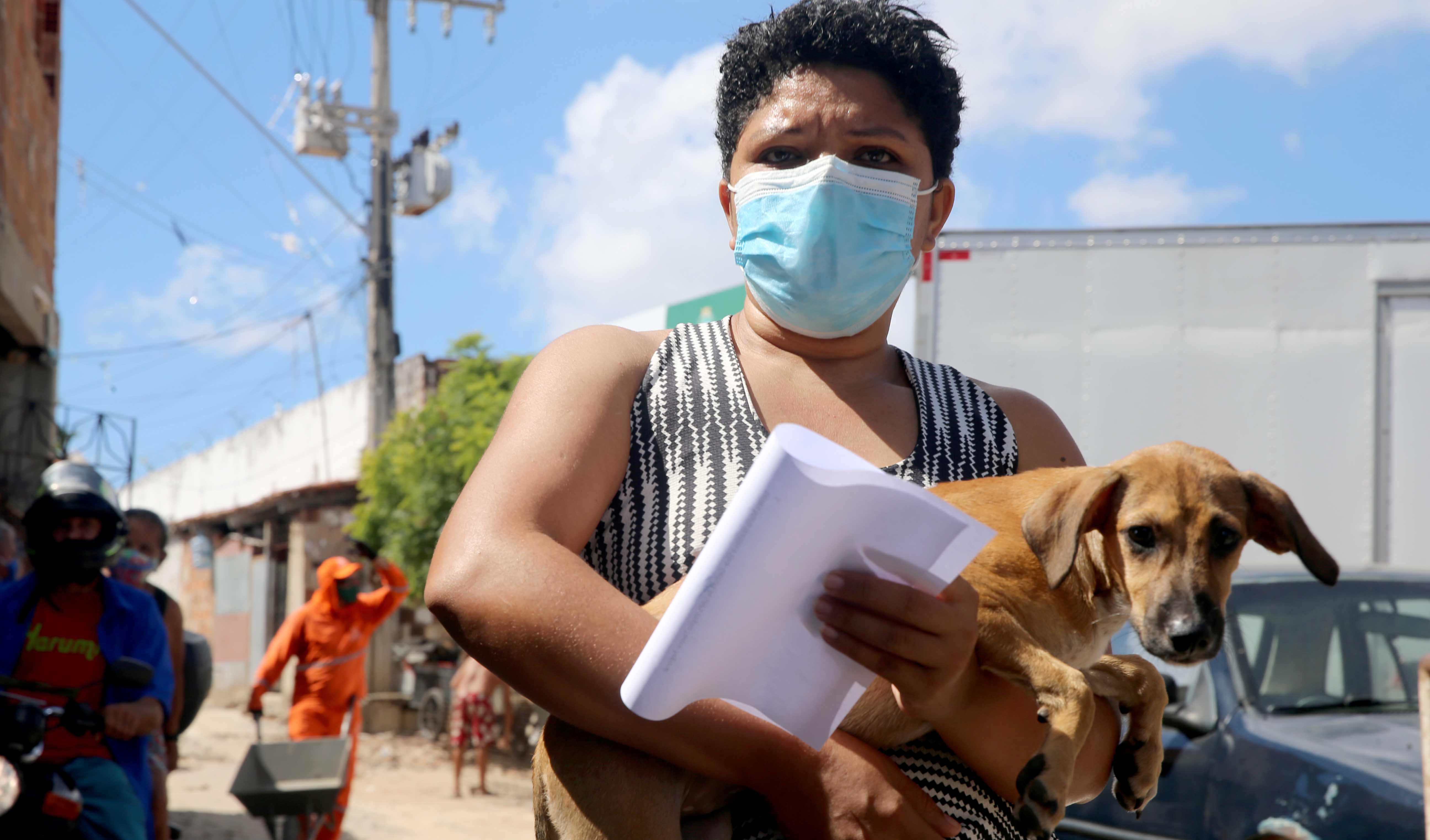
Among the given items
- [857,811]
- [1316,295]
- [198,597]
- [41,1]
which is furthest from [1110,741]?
[198,597]

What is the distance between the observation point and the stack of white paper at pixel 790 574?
1173mm

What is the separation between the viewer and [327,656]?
8805 millimetres

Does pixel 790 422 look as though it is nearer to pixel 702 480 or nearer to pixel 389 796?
pixel 702 480

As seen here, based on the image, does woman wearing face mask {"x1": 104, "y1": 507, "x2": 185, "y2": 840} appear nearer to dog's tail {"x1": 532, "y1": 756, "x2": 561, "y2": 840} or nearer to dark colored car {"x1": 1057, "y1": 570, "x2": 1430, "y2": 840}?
dog's tail {"x1": 532, "y1": 756, "x2": 561, "y2": 840}

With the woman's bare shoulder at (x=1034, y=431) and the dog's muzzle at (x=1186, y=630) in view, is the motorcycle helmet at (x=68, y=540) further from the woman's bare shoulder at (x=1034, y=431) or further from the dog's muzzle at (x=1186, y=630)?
the dog's muzzle at (x=1186, y=630)

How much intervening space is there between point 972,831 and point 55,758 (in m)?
4.53

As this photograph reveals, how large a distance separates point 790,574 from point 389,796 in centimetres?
1170

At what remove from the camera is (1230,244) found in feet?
22.7

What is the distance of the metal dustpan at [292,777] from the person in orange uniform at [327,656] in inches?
25.7

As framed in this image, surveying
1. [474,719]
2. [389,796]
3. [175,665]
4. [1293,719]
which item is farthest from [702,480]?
[389,796]

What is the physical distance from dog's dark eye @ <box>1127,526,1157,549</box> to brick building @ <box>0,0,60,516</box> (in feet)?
29.4

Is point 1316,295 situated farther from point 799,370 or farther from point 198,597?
point 198,597

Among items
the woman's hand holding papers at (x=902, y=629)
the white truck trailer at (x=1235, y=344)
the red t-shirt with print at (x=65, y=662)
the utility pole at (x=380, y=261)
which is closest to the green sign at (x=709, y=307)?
the white truck trailer at (x=1235, y=344)

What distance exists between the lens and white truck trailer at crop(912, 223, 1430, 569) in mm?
6551
